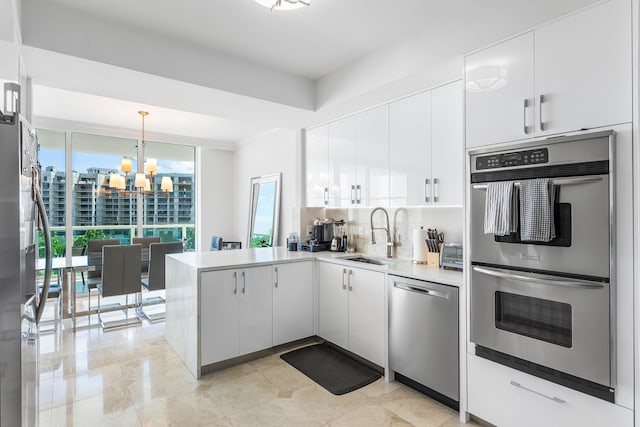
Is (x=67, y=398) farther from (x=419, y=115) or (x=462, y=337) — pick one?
(x=419, y=115)

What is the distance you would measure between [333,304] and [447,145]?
177cm

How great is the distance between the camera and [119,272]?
402 cm

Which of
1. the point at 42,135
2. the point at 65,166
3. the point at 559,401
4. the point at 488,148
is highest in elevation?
the point at 42,135

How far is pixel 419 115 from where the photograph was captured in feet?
9.47

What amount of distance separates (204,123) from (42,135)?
2.40 meters

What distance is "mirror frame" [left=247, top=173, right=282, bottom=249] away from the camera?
17.2ft

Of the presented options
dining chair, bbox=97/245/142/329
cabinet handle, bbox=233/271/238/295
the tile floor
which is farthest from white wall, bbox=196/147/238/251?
cabinet handle, bbox=233/271/238/295

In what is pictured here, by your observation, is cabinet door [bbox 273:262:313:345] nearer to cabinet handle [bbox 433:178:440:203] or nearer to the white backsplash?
the white backsplash

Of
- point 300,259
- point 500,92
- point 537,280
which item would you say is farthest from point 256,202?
point 537,280

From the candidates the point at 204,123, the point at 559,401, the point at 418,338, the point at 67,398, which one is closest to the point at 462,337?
the point at 418,338

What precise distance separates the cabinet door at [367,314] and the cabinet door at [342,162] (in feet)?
3.06

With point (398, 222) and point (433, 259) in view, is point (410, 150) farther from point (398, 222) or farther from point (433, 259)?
point (433, 259)

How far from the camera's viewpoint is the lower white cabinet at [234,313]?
2826 mm

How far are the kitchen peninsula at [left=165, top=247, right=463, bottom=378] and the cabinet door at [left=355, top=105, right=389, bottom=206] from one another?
2.21 feet
